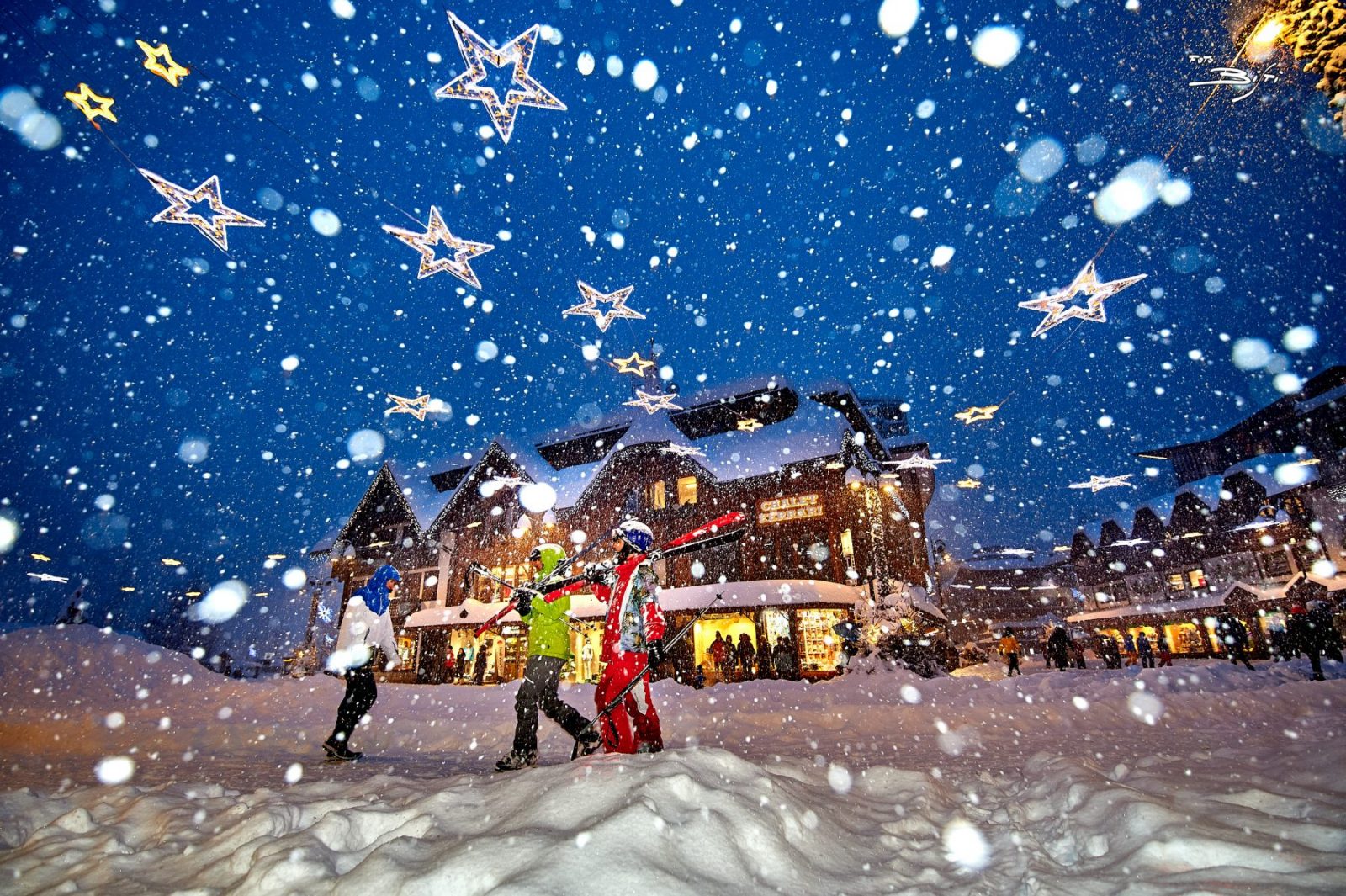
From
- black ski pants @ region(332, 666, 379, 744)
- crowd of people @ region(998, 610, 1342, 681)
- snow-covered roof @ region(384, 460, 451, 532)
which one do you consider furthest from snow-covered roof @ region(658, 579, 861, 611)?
snow-covered roof @ region(384, 460, 451, 532)

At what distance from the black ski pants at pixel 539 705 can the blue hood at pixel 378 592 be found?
2.14 metres

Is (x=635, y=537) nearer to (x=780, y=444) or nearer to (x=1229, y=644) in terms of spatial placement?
(x=780, y=444)

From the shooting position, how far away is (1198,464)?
108 ft

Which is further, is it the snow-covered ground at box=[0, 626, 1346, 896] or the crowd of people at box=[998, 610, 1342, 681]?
the crowd of people at box=[998, 610, 1342, 681]

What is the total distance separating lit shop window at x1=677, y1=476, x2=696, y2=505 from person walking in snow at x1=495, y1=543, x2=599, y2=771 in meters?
18.0

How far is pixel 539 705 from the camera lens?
4.76m

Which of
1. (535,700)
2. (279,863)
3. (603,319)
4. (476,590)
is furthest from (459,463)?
(279,863)

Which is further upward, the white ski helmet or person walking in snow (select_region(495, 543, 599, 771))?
the white ski helmet

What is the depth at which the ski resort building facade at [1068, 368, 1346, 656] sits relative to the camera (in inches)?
918

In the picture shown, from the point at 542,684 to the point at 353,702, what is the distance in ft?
8.03

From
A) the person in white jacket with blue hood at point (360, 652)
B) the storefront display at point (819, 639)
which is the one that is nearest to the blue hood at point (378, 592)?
the person in white jacket with blue hood at point (360, 652)

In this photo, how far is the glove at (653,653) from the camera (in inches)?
176

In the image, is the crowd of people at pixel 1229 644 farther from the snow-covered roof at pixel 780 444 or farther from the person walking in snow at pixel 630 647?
the person walking in snow at pixel 630 647

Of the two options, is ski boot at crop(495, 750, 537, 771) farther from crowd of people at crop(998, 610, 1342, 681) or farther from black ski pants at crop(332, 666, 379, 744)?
crowd of people at crop(998, 610, 1342, 681)
